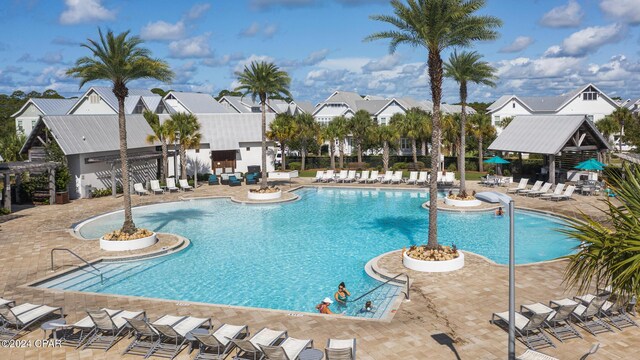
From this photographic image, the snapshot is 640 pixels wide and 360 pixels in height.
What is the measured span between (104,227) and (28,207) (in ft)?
27.6

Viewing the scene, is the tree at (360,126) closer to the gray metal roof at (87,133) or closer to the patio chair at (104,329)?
the gray metal roof at (87,133)

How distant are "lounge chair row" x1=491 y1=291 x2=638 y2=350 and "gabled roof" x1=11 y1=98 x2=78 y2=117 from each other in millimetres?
62500

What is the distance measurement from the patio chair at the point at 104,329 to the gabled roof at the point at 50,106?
57.1m

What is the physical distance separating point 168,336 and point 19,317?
14.0 feet

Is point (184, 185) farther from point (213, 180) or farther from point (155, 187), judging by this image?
point (213, 180)

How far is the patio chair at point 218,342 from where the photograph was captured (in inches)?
446

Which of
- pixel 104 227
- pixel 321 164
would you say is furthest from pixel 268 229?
pixel 321 164

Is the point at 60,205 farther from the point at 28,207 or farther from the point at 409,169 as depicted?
the point at 409,169

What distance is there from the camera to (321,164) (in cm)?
5334

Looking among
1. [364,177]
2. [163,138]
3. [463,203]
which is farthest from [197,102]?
[463,203]

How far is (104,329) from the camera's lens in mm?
12414

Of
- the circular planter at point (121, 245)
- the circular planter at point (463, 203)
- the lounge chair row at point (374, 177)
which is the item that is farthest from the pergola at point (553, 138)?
the circular planter at point (121, 245)

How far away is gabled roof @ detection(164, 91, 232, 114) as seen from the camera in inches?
2670

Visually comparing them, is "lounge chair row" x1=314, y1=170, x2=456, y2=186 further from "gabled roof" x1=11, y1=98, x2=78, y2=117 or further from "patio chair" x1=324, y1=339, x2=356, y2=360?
"gabled roof" x1=11, y1=98, x2=78, y2=117
